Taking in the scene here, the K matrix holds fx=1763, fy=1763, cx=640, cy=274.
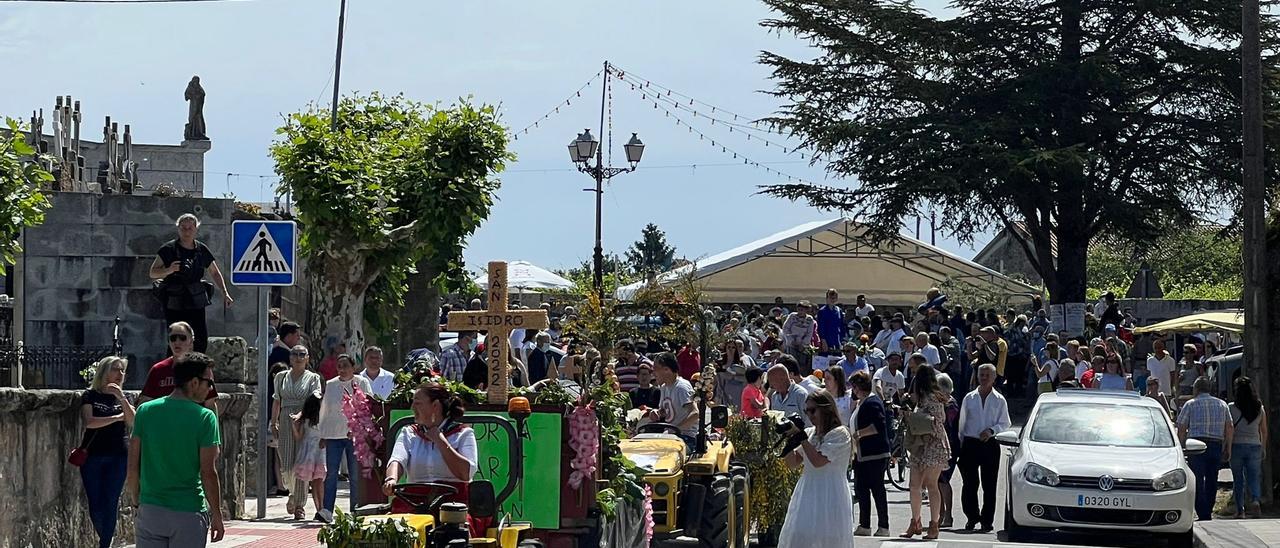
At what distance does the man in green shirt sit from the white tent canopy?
30858 millimetres

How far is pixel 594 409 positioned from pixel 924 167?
1290 inches

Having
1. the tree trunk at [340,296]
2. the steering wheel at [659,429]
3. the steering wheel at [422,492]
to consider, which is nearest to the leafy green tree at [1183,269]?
the tree trunk at [340,296]

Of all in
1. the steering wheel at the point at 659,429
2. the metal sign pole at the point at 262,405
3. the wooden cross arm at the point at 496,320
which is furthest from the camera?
the metal sign pole at the point at 262,405

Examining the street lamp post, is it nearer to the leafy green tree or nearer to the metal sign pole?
the metal sign pole

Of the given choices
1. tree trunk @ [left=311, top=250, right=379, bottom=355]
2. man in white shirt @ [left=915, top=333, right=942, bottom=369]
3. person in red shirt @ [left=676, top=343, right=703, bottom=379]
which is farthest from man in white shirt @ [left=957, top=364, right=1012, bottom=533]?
tree trunk @ [left=311, top=250, right=379, bottom=355]

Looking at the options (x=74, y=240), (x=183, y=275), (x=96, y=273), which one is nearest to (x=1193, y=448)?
(x=183, y=275)

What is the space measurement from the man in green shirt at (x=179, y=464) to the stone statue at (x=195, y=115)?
31272mm

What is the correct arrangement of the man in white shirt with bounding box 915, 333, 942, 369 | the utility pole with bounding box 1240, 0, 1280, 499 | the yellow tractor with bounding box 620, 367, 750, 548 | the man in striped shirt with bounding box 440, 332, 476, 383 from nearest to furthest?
the yellow tractor with bounding box 620, 367, 750, 548, the utility pole with bounding box 1240, 0, 1280, 499, the man in striped shirt with bounding box 440, 332, 476, 383, the man in white shirt with bounding box 915, 333, 942, 369

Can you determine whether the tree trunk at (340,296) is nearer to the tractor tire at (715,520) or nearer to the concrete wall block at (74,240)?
the concrete wall block at (74,240)

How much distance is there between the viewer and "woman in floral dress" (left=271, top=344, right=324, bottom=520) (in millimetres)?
16281

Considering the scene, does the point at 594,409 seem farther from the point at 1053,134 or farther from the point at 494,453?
the point at 1053,134

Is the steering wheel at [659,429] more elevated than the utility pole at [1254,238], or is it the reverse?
the utility pole at [1254,238]

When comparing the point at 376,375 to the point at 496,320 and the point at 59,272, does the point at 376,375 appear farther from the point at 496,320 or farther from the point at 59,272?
the point at 496,320

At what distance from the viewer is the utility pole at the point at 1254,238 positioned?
64.7 feet
